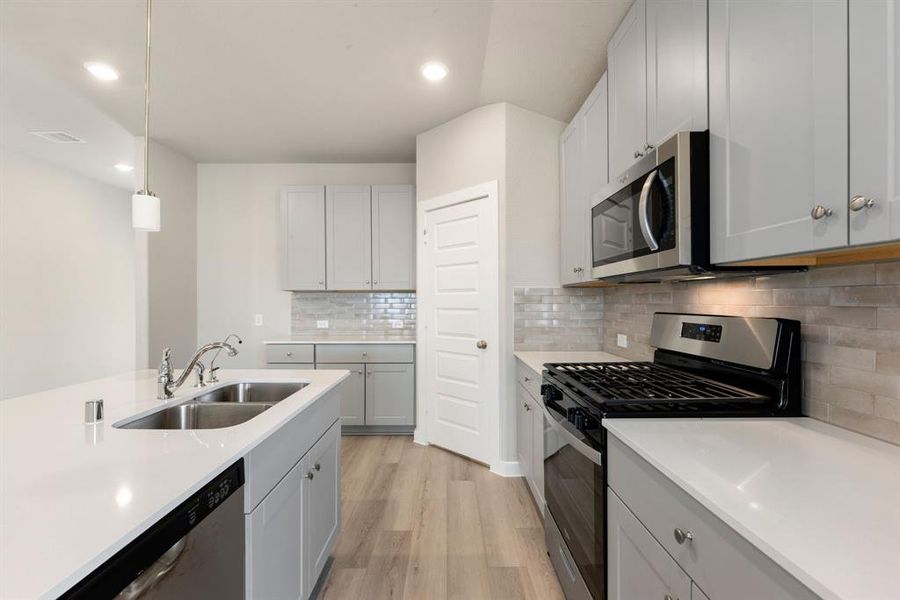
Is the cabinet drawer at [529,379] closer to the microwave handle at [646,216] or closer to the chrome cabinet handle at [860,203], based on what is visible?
the microwave handle at [646,216]

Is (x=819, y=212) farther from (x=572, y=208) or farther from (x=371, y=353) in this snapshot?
(x=371, y=353)

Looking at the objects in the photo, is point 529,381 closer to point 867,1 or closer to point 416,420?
point 416,420

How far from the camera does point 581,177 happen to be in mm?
2467

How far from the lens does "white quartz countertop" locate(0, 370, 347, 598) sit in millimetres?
575

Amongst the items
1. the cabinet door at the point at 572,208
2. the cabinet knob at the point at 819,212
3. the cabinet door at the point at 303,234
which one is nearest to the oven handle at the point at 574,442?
the cabinet knob at the point at 819,212

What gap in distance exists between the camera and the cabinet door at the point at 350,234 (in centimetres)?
400

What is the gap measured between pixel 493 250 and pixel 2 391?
4907 mm

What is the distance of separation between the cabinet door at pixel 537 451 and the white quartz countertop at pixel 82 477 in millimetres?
1263

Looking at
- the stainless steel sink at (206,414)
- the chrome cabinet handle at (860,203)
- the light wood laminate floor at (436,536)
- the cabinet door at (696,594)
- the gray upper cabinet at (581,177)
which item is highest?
the gray upper cabinet at (581,177)

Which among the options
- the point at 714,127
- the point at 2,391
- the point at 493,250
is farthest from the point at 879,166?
the point at 2,391

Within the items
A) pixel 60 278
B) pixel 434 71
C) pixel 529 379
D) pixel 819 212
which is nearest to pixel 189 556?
pixel 819 212

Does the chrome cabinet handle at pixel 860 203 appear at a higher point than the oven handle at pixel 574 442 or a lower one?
higher

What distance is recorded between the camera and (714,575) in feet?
2.44

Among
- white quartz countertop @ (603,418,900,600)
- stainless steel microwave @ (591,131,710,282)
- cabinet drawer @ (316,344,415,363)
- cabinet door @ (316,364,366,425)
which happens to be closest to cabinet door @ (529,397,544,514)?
stainless steel microwave @ (591,131,710,282)
